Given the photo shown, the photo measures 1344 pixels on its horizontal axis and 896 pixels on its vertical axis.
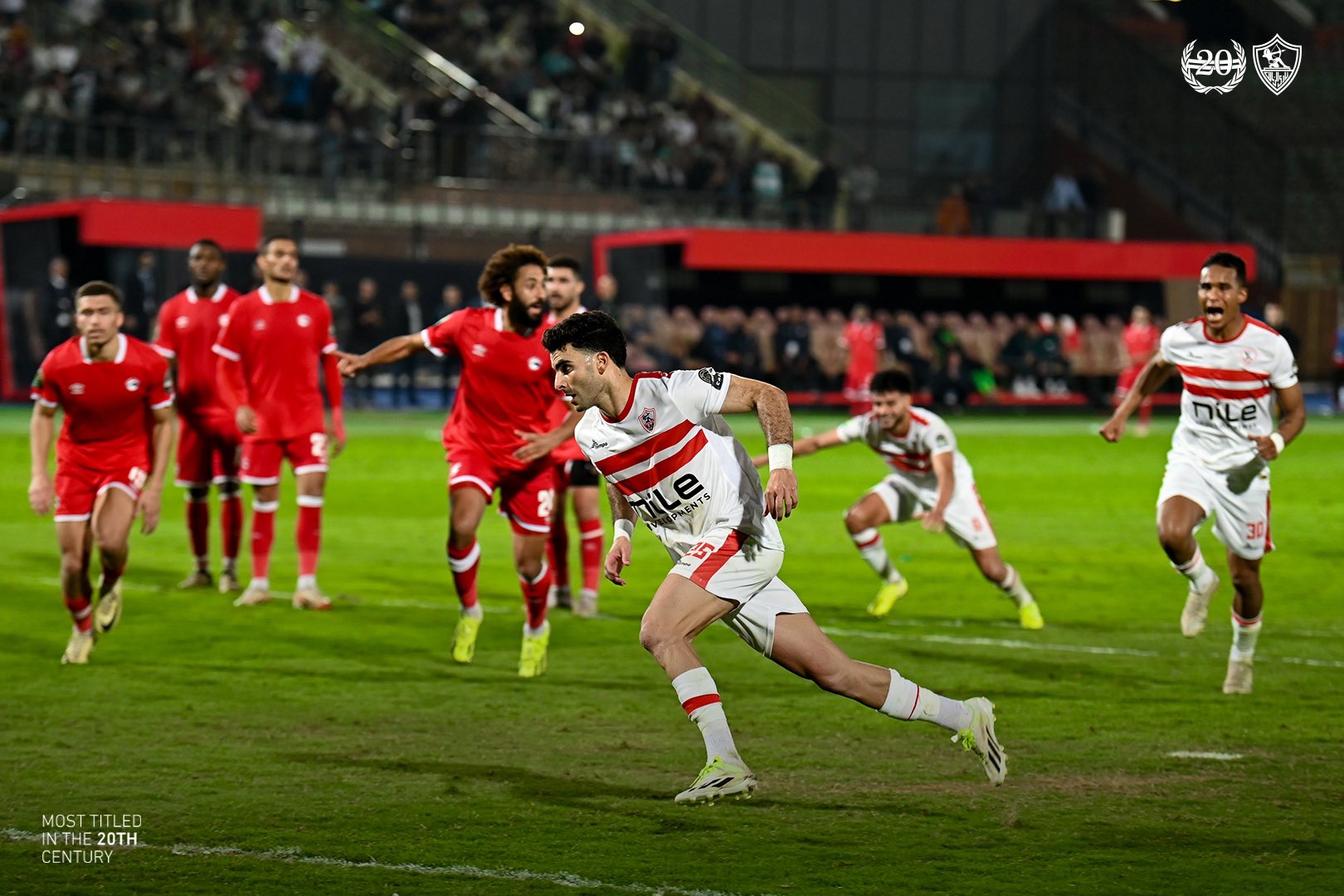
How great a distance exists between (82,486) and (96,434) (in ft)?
0.92

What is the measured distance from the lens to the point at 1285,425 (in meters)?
9.09

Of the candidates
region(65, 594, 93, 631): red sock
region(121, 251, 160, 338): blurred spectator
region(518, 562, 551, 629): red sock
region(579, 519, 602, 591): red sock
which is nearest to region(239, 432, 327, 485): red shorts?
region(579, 519, 602, 591): red sock

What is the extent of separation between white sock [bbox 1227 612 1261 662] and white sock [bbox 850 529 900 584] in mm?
3041

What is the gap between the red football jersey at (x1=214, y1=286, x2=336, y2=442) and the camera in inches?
458

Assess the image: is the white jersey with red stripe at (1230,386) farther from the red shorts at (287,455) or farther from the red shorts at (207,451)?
the red shorts at (207,451)

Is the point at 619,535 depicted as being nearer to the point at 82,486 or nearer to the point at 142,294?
the point at 82,486

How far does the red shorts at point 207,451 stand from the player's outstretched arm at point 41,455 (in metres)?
2.72

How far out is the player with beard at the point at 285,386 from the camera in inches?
458

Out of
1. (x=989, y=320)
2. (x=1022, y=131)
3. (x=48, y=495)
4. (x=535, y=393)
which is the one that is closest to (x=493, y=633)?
(x=535, y=393)

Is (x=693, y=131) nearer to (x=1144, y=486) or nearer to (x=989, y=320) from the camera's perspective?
(x=989, y=320)

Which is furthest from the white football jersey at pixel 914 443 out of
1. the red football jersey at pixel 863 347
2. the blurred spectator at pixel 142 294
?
the red football jersey at pixel 863 347

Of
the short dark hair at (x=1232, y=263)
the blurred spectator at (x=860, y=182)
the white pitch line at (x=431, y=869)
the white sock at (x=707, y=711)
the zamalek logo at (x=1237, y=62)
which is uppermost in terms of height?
the zamalek logo at (x=1237, y=62)

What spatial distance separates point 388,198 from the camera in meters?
32.4

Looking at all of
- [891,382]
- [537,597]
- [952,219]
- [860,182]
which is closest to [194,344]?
[537,597]
